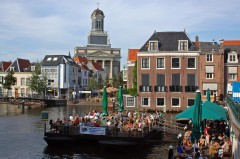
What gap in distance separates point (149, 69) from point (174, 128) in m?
26.8

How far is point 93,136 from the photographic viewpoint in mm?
29703

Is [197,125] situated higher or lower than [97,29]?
lower

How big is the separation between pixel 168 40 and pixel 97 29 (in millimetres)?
88691

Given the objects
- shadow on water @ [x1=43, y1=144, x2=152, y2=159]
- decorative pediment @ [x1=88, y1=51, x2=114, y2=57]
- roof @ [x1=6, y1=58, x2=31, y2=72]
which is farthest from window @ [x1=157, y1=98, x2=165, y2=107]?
decorative pediment @ [x1=88, y1=51, x2=114, y2=57]

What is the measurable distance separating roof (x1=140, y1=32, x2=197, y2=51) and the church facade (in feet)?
274

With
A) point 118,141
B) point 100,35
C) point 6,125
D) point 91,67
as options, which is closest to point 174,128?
point 118,141

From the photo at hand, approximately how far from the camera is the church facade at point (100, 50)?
147m

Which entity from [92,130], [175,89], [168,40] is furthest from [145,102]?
[92,130]

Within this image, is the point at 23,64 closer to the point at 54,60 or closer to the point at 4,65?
the point at 4,65

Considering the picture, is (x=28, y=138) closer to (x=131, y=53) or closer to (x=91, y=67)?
(x=131, y=53)

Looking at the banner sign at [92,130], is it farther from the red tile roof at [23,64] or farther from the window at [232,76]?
the red tile roof at [23,64]

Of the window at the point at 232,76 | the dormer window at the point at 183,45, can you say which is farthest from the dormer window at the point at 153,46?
the window at the point at 232,76

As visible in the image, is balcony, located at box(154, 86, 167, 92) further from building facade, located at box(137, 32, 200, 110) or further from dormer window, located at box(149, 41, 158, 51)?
dormer window, located at box(149, 41, 158, 51)

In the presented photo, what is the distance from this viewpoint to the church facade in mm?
147375
